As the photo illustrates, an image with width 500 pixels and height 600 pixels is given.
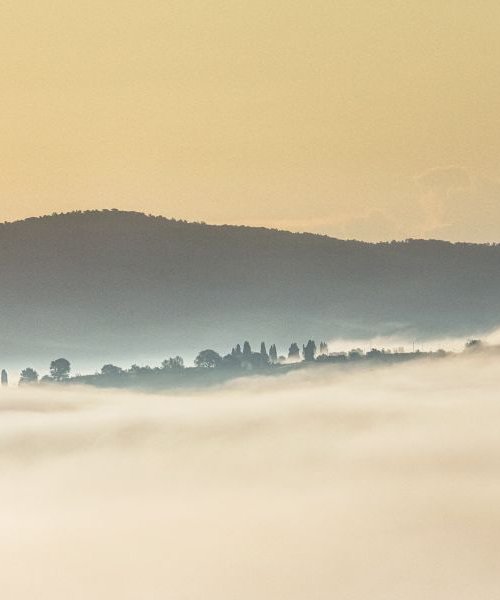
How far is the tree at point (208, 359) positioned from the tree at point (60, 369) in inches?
27.3

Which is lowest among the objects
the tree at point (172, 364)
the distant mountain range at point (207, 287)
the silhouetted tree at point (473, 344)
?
the silhouetted tree at point (473, 344)

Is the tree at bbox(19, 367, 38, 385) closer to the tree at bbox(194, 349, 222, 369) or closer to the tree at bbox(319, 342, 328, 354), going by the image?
the tree at bbox(194, 349, 222, 369)

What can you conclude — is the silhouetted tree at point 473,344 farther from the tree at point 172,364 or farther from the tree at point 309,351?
the tree at point 172,364

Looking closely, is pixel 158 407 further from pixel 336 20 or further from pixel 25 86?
pixel 336 20

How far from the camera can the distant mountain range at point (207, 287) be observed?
6.63 meters

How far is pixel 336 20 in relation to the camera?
678 cm

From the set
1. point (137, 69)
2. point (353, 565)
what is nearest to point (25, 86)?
point (137, 69)

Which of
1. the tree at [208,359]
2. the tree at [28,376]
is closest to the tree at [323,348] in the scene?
the tree at [208,359]

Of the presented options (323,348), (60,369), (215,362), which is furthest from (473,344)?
(60,369)

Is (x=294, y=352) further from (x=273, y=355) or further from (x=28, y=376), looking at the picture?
(x=28, y=376)

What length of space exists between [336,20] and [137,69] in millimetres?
1144

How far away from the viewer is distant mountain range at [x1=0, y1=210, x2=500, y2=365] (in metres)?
6.63

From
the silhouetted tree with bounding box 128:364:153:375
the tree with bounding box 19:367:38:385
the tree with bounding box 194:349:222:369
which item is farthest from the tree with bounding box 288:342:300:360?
the tree with bounding box 19:367:38:385

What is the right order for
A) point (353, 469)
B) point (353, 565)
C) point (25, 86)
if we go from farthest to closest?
point (25, 86)
point (353, 469)
point (353, 565)
